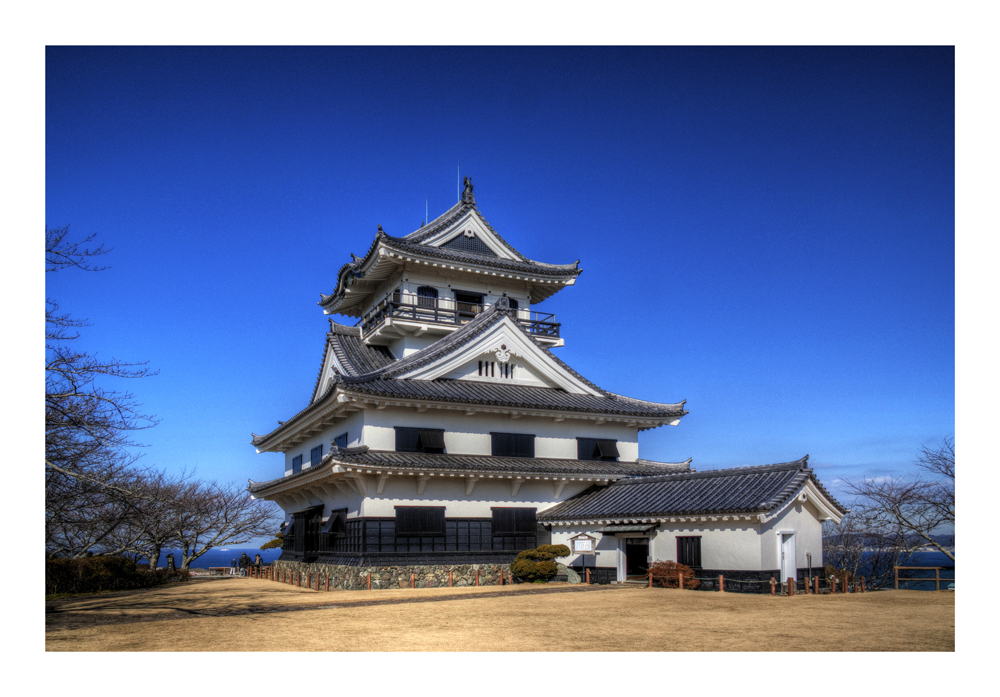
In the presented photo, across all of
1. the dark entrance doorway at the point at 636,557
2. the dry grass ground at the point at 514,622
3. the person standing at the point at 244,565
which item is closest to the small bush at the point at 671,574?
the dry grass ground at the point at 514,622

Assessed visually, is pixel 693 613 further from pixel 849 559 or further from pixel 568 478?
pixel 849 559

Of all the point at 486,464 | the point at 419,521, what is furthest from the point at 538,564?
the point at 419,521

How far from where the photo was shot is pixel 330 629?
43.8 ft

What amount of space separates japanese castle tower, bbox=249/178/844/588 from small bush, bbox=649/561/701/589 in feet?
1.68

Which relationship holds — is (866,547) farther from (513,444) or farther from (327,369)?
(327,369)

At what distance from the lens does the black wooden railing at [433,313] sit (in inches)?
1212

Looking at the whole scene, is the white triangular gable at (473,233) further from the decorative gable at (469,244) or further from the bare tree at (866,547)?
the bare tree at (866,547)

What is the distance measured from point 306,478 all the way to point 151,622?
41.0 ft

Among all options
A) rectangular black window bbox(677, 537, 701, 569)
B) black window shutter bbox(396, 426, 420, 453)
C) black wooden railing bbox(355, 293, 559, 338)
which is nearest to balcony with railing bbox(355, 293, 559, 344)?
black wooden railing bbox(355, 293, 559, 338)

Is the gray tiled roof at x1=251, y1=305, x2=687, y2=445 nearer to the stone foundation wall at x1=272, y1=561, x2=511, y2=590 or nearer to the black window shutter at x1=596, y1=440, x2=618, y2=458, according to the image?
the black window shutter at x1=596, y1=440, x2=618, y2=458

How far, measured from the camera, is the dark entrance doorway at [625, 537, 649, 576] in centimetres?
2519

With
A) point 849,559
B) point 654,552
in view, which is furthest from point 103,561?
point 849,559

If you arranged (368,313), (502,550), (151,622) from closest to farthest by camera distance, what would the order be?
(151,622) < (502,550) < (368,313)

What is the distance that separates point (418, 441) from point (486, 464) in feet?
8.33
